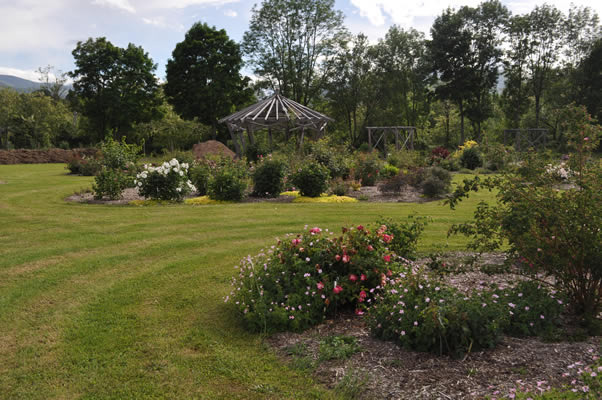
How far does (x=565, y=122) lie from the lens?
366cm

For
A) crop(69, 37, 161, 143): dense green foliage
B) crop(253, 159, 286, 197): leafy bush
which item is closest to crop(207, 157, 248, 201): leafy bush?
crop(253, 159, 286, 197): leafy bush

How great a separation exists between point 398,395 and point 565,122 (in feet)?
9.03

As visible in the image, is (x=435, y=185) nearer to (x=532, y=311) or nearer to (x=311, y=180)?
(x=311, y=180)

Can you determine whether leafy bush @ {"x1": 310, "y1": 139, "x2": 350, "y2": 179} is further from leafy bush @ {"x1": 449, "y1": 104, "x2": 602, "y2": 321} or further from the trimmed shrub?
the trimmed shrub

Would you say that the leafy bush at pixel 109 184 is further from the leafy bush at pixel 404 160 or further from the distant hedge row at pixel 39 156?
the distant hedge row at pixel 39 156

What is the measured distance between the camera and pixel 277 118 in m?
20.5

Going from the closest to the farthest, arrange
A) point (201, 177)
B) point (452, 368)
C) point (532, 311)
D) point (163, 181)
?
point (452, 368), point (532, 311), point (163, 181), point (201, 177)

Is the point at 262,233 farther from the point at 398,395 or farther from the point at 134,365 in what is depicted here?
the point at 398,395

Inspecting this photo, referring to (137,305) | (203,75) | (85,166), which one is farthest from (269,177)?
(203,75)

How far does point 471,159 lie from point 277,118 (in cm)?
1023

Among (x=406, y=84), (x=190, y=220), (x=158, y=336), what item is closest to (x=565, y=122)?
(x=158, y=336)

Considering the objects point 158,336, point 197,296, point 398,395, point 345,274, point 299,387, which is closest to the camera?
point 398,395

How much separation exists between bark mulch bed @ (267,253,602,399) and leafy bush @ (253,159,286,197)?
8.35 metres

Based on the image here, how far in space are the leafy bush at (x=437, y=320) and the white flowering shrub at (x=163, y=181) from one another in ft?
27.3
